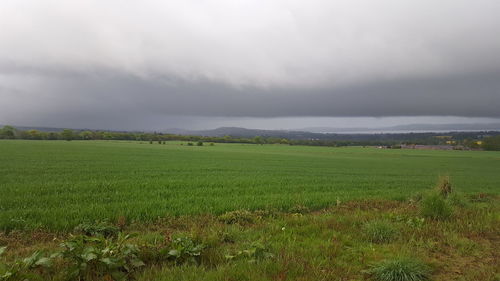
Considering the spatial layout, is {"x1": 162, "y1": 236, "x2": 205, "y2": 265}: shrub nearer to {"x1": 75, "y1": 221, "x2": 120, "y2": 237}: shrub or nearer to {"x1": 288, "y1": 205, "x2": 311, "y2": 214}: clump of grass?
{"x1": 75, "y1": 221, "x2": 120, "y2": 237}: shrub

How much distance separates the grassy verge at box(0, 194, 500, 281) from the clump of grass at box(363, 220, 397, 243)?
0.02 m

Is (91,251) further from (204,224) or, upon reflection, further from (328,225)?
(328,225)

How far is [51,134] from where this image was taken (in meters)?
124

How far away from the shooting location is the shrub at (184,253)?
16.3ft

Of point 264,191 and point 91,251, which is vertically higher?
point 91,251

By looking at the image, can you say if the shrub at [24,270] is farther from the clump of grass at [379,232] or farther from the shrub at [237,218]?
the clump of grass at [379,232]

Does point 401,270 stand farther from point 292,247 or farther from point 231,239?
point 231,239

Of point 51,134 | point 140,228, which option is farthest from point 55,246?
point 51,134

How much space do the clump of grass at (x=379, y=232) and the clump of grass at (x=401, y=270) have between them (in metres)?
1.67

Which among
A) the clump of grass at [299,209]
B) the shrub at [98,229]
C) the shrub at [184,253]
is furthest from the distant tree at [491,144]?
the shrub at [98,229]

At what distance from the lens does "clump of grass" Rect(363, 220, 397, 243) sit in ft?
22.4

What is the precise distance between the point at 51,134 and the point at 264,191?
13985 cm

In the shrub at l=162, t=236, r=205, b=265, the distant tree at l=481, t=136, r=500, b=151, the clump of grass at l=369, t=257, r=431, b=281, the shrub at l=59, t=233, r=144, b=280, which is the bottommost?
the distant tree at l=481, t=136, r=500, b=151

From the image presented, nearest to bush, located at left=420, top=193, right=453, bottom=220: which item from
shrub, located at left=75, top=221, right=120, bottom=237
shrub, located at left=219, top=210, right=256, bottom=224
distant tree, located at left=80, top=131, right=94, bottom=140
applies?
shrub, located at left=219, top=210, right=256, bottom=224
